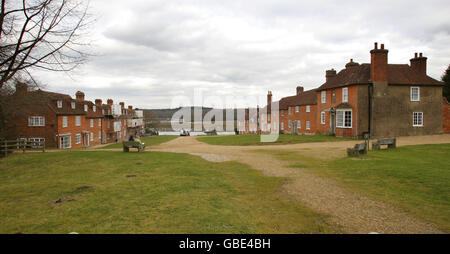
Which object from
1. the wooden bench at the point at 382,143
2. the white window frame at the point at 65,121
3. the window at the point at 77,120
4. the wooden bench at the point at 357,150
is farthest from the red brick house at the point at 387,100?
the window at the point at 77,120

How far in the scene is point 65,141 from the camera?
3875 centimetres

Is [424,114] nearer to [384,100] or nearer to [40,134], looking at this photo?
[384,100]

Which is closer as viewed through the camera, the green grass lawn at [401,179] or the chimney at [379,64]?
the green grass lawn at [401,179]

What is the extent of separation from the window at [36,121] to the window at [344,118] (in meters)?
40.0

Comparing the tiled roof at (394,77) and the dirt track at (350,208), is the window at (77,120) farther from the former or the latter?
the dirt track at (350,208)

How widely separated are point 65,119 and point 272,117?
39.2 metres

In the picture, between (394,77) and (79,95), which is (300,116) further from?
(79,95)

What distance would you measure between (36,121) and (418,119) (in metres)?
49.9

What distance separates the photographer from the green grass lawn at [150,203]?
5.82m

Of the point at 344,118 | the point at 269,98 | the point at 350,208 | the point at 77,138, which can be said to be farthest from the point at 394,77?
the point at 77,138
